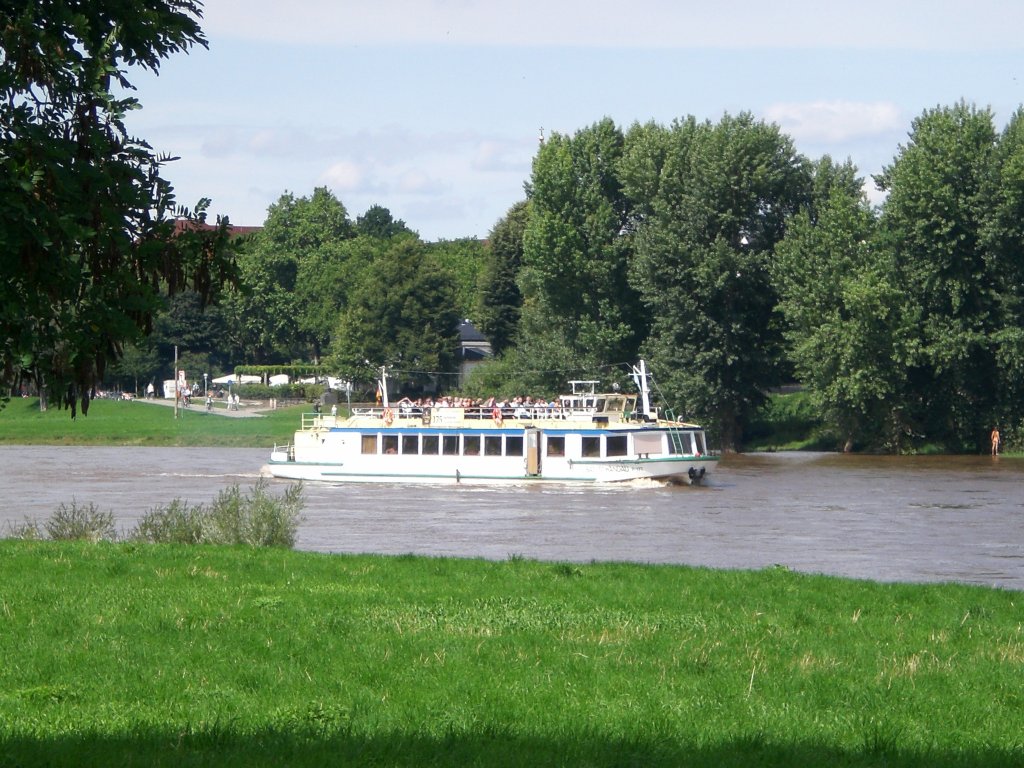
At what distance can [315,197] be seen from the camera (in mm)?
138000

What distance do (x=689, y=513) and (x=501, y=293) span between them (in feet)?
188

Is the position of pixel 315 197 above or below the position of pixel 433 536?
above

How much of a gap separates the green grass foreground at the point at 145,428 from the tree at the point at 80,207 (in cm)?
6555

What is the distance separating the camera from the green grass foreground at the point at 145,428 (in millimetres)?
74812

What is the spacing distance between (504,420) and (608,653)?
39.9 meters

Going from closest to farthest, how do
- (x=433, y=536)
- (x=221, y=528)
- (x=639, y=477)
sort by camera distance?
(x=221, y=528), (x=433, y=536), (x=639, y=477)

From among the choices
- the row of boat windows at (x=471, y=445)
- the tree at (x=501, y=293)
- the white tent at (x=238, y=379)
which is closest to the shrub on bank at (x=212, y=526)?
the row of boat windows at (x=471, y=445)

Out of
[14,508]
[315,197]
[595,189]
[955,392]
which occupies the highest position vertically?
[315,197]

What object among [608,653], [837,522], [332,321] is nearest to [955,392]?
[837,522]

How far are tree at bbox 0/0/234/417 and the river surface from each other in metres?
16.5

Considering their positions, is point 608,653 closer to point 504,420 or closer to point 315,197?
point 504,420

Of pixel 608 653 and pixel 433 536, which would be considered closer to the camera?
pixel 608 653

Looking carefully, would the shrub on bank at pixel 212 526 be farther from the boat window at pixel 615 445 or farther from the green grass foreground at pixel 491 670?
the boat window at pixel 615 445

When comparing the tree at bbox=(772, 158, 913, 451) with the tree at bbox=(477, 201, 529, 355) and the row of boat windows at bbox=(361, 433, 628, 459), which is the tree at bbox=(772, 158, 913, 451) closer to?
the row of boat windows at bbox=(361, 433, 628, 459)
